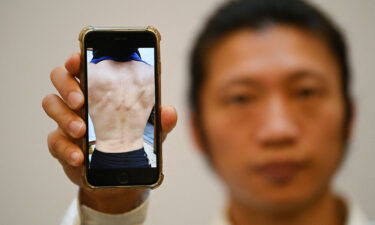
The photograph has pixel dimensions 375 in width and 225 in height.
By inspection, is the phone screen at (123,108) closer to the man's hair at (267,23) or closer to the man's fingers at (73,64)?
the man's fingers at (73,64)

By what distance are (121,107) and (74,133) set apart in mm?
43

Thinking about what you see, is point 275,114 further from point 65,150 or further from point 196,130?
point 65,150

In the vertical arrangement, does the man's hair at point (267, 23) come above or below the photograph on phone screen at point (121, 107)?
above

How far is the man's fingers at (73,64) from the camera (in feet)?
1.28

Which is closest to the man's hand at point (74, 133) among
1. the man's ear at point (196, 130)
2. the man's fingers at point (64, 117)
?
the man's fingers at point (64, 117)

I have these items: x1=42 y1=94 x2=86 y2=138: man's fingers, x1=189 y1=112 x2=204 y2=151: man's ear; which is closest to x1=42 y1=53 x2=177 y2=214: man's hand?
x1=42 y1=94 x2=86 y2=138: man's fingers

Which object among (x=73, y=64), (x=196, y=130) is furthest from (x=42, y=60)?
(x=196, y=130)

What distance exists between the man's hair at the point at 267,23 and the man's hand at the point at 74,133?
14 centimetres

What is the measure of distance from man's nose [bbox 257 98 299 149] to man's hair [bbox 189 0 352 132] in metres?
0.04

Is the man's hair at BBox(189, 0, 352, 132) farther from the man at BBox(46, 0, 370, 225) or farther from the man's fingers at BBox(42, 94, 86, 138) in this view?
the man's fingers at BBox(42, 94, 86, 138)

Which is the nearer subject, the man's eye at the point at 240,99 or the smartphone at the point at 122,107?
the man's eye at the point at 240,99

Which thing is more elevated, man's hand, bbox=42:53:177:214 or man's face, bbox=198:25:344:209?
man's face, bbox=198:25:344:209

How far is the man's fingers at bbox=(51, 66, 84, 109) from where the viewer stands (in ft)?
1.25

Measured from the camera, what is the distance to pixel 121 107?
0.38m
